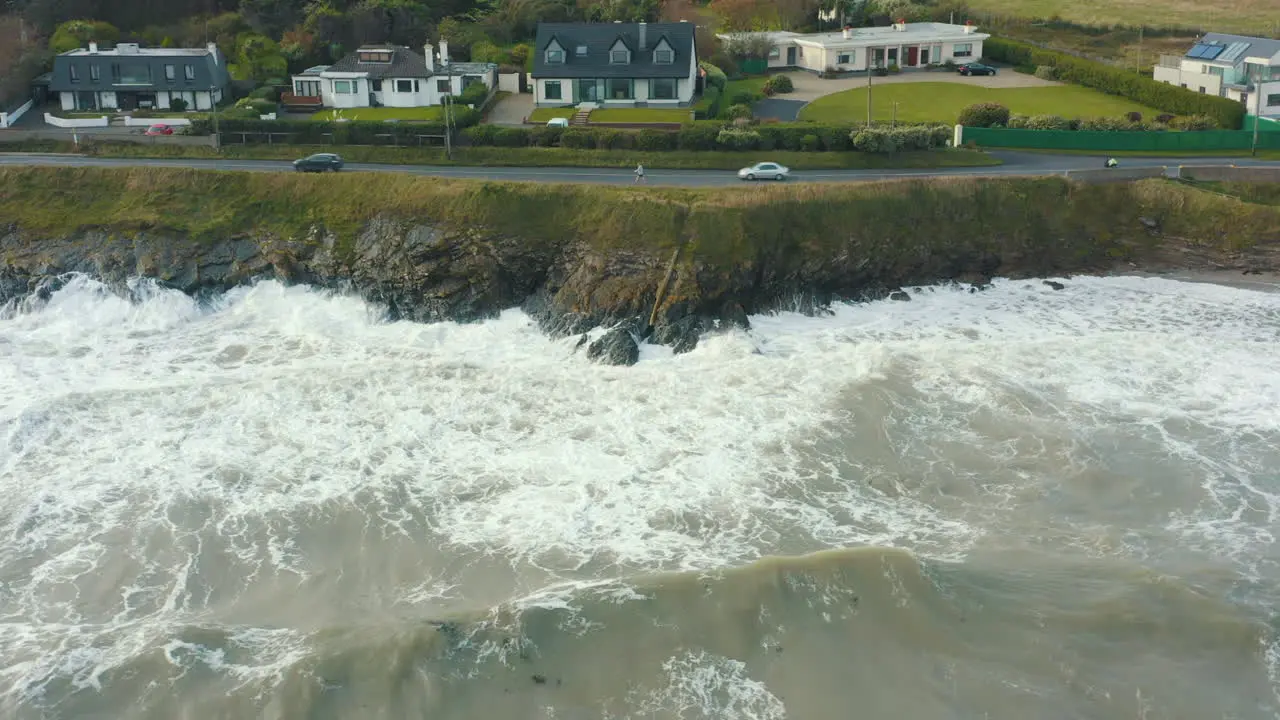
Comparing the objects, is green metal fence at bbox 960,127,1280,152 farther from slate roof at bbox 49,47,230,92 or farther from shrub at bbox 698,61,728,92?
slate roof at bbox 49,47,230,92

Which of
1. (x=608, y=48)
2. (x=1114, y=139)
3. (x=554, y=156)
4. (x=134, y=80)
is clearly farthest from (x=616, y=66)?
(x=134, y=80)

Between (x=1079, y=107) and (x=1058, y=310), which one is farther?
(x=1079, y=107)

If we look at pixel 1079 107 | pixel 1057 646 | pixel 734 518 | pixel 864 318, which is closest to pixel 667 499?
pixel 734 518

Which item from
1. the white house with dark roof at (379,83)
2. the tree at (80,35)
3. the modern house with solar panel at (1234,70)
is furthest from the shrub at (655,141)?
the tree at (80,35)

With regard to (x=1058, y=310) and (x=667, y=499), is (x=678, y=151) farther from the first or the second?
(x=667, y=499)

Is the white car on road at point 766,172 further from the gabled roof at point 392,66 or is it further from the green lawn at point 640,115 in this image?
the gabled roof at point 392,66

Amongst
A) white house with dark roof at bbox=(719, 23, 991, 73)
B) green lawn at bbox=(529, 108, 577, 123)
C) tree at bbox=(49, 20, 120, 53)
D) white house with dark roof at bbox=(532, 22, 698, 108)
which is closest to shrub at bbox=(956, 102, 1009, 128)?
white house with dark roof at bbox=(532, 22, 698, 108)
